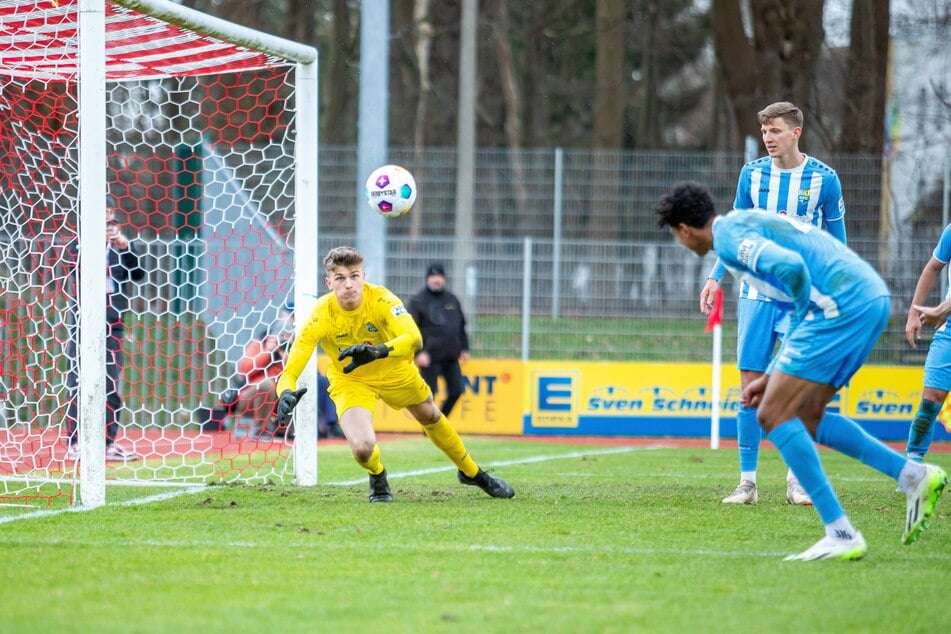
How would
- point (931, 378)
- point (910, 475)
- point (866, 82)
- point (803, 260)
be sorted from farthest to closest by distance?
1. point (866, 82)
2. point (931, 378)
3. point (910, 475)
4. point (803, 260)

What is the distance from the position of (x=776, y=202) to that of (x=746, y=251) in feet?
7.43

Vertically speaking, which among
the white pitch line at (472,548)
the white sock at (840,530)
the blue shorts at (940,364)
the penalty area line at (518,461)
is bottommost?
the penalty area line at (518,461)

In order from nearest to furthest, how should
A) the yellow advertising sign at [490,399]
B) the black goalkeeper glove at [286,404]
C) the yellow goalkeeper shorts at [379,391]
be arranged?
1. the black goalkeeper glove at [286,404]
2. the yellow goalkeeper shorts at [379,391]
3. the yellow advertising sign at [490,399]

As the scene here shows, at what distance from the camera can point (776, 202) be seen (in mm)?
7145

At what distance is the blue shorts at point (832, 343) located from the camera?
5.18 metres

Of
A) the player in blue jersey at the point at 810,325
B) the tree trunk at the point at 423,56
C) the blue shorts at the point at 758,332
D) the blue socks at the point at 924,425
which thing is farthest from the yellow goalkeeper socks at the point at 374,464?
the tree trunk at the point at 423,56

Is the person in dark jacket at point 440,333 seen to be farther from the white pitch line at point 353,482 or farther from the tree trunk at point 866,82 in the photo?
the tree trunk at point 866,82

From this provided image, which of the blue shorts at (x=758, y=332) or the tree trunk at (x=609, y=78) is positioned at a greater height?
the tree trunk at (x=609, y=78)

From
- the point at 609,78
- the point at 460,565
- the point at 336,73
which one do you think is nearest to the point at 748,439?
the point at 460,565

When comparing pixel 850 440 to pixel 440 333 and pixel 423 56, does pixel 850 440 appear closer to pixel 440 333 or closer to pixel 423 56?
pixel 440 333

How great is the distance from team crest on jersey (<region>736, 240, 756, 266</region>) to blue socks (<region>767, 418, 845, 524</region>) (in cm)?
78

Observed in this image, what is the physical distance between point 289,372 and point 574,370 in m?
7.79

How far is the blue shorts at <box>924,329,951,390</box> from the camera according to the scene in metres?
7.85

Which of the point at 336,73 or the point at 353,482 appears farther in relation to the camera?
the point at 336,73
